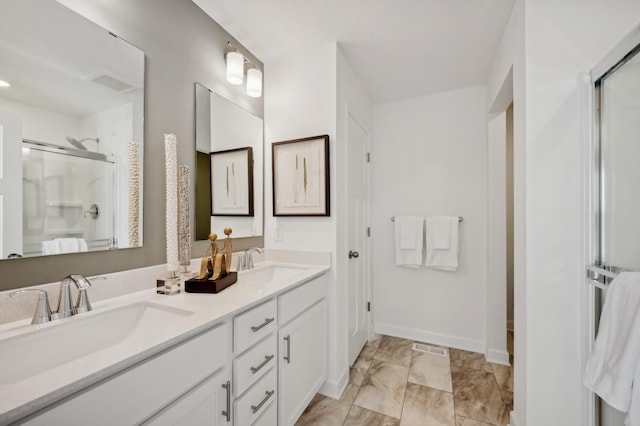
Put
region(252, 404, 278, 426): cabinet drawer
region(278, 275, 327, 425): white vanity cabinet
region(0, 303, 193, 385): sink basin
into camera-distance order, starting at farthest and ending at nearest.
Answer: region(278, 275, 327, 425): white vanity cabinet → region(252, 404, 278, 426): cabinet drawer → region(0, 303, 193, 385): sink basin

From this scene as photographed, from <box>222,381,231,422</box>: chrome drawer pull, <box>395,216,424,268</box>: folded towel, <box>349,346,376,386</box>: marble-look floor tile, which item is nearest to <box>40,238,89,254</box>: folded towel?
<box>222,381,231,422</box>: chrome drawer pull

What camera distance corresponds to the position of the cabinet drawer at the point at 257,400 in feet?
3.50

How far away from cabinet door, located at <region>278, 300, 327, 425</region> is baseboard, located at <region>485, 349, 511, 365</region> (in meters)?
1.52

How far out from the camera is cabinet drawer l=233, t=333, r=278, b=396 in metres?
1.06

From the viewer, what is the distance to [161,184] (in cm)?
134

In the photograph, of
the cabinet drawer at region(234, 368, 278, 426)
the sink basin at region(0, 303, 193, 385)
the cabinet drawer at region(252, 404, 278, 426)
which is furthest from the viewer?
the cabinet drawer at region(252, 404, 278, 426)

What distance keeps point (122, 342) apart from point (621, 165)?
210 cm

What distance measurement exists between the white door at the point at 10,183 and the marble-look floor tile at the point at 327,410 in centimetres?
164

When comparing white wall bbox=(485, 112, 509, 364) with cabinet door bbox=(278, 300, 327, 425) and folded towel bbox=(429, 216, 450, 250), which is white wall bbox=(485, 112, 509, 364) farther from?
cabinet door bbox=(278, 300, 327, 425)

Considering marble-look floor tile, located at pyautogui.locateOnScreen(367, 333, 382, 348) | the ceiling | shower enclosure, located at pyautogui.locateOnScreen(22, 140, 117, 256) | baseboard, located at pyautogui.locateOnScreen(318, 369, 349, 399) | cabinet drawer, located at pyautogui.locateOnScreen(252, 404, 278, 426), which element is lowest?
marble-look floor tile, located at pyautogui.locateOnScreen(367, 333, 382, 348)

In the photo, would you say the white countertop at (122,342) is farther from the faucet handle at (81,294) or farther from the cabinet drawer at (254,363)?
the cabinet drawer at (254,363)

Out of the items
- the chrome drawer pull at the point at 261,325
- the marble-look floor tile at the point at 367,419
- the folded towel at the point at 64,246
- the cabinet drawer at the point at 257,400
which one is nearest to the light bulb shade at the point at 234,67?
the folded towel at the point at 64,246

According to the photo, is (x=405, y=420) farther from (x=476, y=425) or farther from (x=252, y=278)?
(x=252, y=278)

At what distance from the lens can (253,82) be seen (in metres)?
1.87
